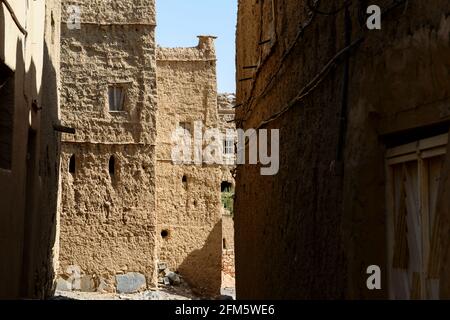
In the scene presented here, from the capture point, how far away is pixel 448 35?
3.95 m

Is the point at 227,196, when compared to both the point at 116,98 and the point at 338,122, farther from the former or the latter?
the point at 338,122

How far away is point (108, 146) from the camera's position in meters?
20.0

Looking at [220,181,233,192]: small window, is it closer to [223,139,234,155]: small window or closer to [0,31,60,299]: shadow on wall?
[223,139,234,155]: small window

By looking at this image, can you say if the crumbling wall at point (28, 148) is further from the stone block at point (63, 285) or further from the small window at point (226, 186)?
the small window at point (226, 186)

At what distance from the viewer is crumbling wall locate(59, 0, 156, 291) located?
19.8m

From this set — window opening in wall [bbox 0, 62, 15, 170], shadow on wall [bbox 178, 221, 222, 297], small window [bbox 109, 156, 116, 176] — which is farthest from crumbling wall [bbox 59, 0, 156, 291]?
window opening in wall [bbox 0, 62, 15, 170]

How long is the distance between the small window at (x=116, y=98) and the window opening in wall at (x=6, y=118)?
12676 millimetres

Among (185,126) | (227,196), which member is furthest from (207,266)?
(227,196)

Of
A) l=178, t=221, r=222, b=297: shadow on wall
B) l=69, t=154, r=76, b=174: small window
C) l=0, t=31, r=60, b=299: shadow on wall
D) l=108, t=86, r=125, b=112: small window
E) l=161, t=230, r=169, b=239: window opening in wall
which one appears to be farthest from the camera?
l=161, t=230, r=169, b=239: window opening in wall

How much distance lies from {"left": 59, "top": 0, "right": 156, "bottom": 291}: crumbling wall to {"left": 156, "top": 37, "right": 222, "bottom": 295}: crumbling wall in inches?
128

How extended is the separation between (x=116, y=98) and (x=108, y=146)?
139 centimetres

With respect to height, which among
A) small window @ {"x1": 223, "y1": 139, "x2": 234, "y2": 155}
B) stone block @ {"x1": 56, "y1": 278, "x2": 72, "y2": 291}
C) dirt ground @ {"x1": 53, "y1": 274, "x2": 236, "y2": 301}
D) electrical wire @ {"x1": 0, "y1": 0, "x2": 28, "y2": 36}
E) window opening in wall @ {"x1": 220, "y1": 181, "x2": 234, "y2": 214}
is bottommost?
dirt ground @ {"x1": 53, "y1": 274, "x2": 236, "y2": 301}
